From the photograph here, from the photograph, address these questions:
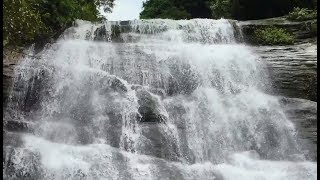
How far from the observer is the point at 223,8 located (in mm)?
27172

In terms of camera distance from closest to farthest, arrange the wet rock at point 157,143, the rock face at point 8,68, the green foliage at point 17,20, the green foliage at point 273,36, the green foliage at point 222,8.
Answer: the green foliage at point 17,20
the wet rock at point 157,143
the rock face at point 8,68
the green foliage at point 273,36
the green foliage at point 222,8

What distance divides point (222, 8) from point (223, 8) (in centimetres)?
10

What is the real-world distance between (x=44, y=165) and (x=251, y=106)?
275 inches

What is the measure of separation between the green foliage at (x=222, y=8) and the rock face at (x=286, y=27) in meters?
5.46

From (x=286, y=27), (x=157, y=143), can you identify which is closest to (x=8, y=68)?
(x=157, y=143)

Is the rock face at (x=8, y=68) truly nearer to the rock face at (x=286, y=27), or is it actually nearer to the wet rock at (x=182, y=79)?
the wet rock at (x=182, y=79)

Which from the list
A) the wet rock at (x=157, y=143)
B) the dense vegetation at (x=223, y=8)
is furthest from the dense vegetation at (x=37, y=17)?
the dense vegetation at (x=223, y=8)

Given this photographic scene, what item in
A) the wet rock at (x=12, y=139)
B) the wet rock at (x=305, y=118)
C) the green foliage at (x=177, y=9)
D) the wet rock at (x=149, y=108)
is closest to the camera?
the wet rock at (x=12, y=139)

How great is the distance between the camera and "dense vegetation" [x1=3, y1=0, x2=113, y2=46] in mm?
13320

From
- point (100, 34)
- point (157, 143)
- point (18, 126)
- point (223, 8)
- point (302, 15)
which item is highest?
point (223, 8)

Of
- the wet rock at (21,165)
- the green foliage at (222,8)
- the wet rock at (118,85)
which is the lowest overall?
the wet rock at (21,165)

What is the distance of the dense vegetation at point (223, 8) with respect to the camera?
24484mm

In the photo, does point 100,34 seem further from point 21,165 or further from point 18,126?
point 21,165

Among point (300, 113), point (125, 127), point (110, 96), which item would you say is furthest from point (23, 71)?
point (300, 113)
